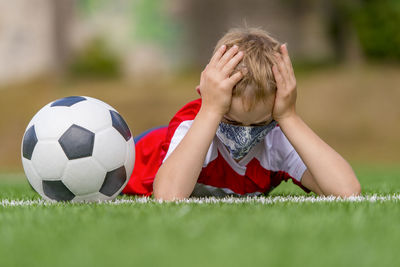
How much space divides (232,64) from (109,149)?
2.64 ft

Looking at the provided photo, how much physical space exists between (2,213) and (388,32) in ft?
47.0

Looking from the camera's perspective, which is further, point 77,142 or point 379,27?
point 379,27

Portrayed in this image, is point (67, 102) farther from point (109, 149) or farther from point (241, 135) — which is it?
point (241, 135)

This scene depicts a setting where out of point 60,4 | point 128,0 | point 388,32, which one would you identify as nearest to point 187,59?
point 128,0

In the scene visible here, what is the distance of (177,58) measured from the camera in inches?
762

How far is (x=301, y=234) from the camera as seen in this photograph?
215 cm

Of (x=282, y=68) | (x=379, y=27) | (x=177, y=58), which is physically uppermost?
(x=282, y=68)

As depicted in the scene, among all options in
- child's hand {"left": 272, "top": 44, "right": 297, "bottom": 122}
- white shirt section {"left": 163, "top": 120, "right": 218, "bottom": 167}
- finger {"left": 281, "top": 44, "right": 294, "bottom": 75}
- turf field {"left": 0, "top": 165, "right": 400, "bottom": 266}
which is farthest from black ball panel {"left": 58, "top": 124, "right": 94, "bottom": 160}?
finger {"left": 281, "top": 44, "right": 294, "bottom": 75}

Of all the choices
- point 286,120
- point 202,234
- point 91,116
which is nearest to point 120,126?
point 91,116

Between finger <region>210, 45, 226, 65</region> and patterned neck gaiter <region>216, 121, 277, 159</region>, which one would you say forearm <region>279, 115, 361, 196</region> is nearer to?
patterned neck gaiter <region>216, 121, 277, 159</region>

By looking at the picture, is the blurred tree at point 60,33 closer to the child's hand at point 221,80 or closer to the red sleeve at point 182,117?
the red sleeve at point 182,117

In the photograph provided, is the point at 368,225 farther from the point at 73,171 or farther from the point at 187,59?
the point at 187,59

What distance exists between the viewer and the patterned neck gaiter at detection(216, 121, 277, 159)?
3.37m

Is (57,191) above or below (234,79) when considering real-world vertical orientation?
below
